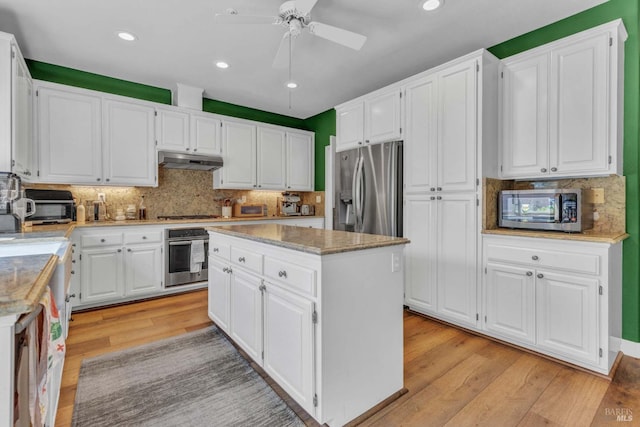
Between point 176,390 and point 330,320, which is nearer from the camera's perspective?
point 330,320

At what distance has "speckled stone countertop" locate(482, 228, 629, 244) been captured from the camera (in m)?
2.05

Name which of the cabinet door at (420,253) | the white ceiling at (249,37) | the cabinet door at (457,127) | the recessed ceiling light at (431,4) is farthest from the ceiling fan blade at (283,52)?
the cabinet door at (420,253)

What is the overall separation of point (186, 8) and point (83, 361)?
284 cm

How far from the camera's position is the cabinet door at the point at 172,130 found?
157 inches

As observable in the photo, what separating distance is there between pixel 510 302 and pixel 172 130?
13.9 ft

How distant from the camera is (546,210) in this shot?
2463 millimetres

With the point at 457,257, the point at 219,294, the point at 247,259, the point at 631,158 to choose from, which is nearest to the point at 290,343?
the point at 247,259

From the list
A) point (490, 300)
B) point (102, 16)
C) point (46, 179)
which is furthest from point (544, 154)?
point (46, 179)

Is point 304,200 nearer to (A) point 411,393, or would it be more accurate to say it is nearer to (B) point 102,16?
(B) point 102,16

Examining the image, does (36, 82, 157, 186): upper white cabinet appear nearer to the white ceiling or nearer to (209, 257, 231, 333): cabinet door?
the white ceiling

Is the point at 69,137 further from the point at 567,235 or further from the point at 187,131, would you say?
the point at 567,235

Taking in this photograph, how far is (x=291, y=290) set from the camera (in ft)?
5.73

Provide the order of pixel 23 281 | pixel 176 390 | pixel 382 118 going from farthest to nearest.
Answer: pixel 382 118
pixel 176 390
pixel 23 281

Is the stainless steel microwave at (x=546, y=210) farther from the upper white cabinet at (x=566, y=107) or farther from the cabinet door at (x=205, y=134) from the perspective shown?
the cabinet door at (x=205, y=134)
